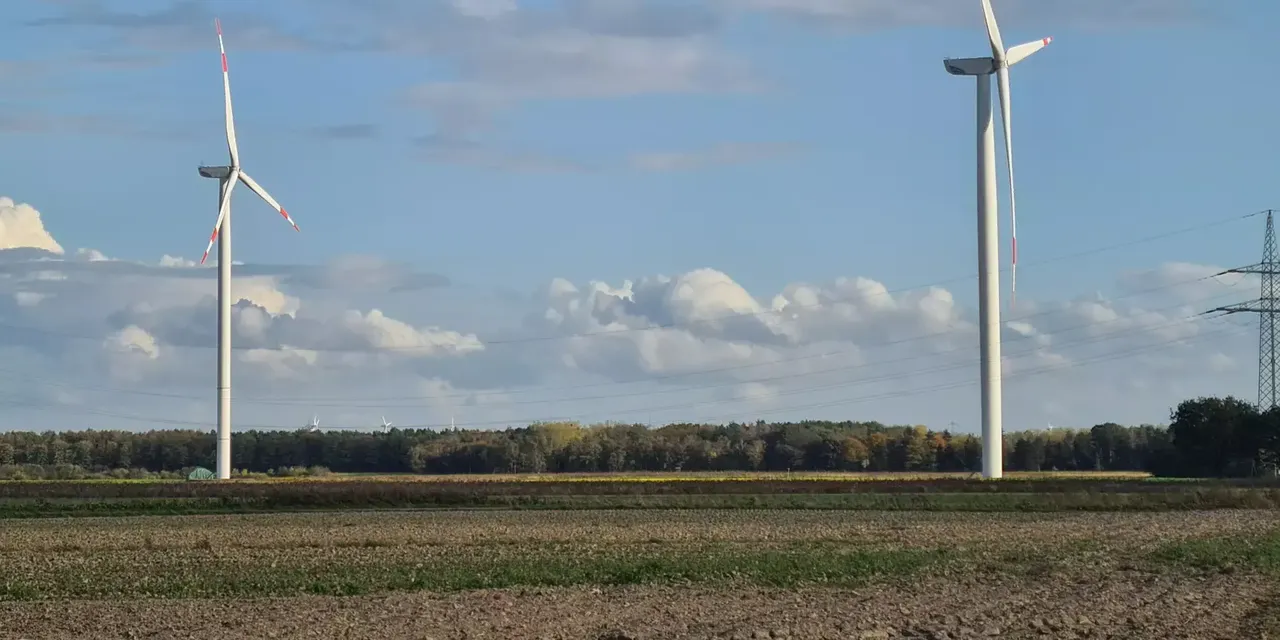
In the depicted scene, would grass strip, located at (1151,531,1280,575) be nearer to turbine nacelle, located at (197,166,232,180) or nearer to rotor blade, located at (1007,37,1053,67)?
rotor blade, located at (1007,37,1053,67)

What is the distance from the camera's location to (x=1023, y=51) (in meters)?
89.1

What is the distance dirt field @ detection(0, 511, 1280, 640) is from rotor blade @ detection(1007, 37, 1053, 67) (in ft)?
122

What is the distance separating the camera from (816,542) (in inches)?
1821

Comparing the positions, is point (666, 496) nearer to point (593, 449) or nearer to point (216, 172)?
point (216, 172)

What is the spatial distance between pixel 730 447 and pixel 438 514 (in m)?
110

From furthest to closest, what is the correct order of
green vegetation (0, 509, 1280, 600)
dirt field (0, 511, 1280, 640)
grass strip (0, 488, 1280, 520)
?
grass strip (0, 488, 1280, 520) < green vegetation (0, 509, 1280, 600) < dirt field (0, 511, 1280, 640)

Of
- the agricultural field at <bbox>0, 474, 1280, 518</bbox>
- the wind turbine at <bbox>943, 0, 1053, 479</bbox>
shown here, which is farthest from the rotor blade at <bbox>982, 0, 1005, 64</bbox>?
the agricultural field at <bbox>0, 474, 1280, 518</bbox>

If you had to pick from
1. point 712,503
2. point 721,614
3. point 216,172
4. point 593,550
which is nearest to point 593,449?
point 216,172

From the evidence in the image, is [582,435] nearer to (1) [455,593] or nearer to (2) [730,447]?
(2) [730,447]

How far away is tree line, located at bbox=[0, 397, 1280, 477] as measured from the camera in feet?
518

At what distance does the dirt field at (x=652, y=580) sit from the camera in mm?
26172

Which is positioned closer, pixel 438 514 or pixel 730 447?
pixel 438 514

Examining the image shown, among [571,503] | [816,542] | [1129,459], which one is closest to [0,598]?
[816,542]

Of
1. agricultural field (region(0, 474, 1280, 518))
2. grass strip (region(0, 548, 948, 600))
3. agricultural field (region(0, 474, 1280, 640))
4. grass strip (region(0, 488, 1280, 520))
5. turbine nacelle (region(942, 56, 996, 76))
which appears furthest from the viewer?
turbine nacelle (region(942, 56, 996, 76))
